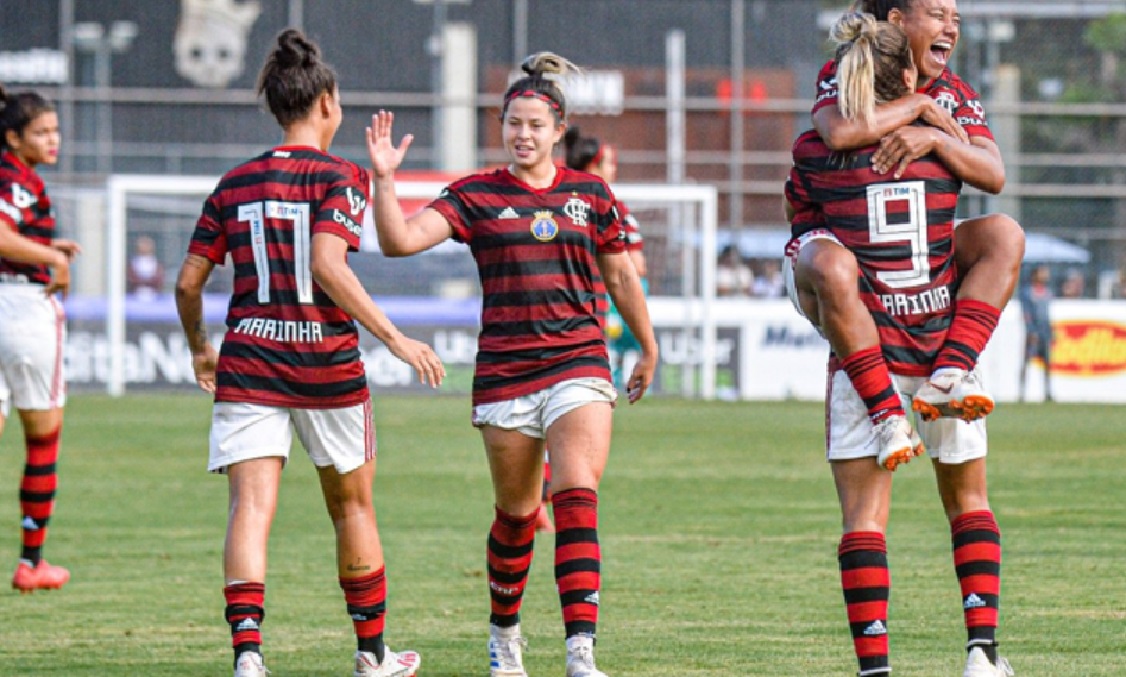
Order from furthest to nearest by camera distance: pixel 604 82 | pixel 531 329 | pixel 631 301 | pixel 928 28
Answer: pixel 604 82
pixel 631 301
pixel 531 329
pixel 928 28

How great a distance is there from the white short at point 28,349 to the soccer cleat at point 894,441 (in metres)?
4.67

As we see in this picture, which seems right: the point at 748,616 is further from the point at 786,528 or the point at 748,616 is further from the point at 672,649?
the point at 786,528

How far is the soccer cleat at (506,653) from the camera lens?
19.7ft

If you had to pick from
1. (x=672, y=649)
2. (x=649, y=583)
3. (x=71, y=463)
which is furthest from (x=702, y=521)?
(x=71, y=463)

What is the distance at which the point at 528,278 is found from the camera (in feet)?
19.4

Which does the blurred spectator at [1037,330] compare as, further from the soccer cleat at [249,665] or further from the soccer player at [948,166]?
the soccer cleat at [249,665]

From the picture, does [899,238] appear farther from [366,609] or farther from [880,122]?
[366,609]

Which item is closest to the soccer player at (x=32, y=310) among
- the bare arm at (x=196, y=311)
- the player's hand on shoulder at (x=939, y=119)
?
the bare arm at (x=196, y=311)

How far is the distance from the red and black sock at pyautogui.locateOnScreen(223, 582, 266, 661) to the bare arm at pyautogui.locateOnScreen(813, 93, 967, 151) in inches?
85.9

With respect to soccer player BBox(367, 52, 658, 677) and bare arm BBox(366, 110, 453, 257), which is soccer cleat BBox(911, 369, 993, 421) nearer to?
soccer player BBox(367, 52, 658, 677)

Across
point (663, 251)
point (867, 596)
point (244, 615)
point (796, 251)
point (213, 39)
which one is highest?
point (213, 39)

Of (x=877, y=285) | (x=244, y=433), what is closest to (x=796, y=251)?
(x=877, y=285)

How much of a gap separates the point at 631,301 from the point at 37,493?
11.8 feet

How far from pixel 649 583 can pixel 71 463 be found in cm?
755
